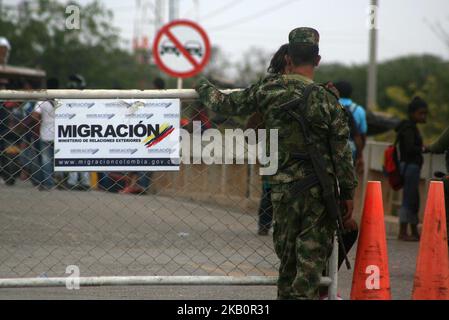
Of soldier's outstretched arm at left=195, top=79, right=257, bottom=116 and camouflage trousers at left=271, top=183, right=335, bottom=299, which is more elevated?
soldier's outstretched arm at left=195, top=79, right=257, bottom=116

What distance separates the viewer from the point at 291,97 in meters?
5.82

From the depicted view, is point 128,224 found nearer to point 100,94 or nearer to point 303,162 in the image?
point 100,94

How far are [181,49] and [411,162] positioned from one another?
11.5 feet

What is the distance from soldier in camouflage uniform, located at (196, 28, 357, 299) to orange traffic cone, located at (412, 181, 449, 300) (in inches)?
38.0

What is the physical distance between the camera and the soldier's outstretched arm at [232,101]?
601 centimetres

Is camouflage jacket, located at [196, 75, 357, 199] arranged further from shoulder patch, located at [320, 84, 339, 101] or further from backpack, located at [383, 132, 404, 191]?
backpack, located at [383, 132, 404, 191]

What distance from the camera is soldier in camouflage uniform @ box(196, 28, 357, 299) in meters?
5.82

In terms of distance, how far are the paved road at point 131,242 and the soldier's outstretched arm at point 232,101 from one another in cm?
131

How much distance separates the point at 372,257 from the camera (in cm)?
648

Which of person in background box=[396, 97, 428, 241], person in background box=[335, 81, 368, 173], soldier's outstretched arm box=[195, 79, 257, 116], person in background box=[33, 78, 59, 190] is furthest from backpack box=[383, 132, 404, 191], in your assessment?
soldier's outstretched arm box=[195, 79, 257, 116]

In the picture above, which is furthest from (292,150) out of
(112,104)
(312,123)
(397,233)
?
(397,233)

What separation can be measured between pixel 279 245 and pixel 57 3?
130 feet

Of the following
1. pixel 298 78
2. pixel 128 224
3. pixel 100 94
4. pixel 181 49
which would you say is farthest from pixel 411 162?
pixel 100 94

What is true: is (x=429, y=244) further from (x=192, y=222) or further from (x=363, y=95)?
(x=363, y=95)
